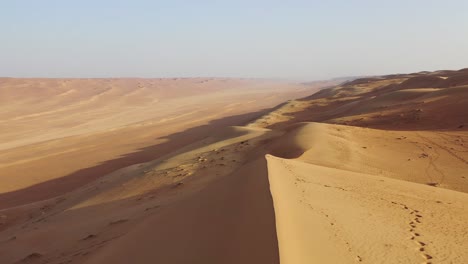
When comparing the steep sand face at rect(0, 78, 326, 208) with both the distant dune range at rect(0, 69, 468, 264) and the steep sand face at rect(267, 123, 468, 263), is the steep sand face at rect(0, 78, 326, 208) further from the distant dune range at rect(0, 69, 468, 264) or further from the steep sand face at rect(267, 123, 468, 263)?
the steep sand face at rect(267, 123, 468, 263)

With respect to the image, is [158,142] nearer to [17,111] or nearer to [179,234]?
[179,234]

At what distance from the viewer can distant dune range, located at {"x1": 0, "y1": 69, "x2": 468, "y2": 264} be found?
486 cm

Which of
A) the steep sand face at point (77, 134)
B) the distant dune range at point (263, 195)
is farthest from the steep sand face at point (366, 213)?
the steep sand face at point (77, 134)

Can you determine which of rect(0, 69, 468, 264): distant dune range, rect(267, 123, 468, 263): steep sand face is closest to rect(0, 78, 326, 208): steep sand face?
rect(0, 69, 468, 264): distant dune range

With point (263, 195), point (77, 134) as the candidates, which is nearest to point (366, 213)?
point (263, 195)

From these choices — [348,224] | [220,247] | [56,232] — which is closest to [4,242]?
[56,232]

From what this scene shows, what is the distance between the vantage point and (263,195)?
19.5ft

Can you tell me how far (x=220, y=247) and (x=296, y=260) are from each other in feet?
3.04

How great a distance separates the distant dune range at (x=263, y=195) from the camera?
15.9ft

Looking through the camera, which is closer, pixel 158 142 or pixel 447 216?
pixel 447 216

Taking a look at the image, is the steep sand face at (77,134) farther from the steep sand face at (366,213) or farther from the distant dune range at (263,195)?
the steep sand face at (366,213)

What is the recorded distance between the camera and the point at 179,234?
17.7 ft

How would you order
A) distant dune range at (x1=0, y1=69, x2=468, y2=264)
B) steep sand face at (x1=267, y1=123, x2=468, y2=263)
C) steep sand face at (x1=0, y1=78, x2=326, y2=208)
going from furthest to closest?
steep sand face at (x1=0, y1=78, x2=326, y2=208) → distant dune range at (x1=0, y1=69, x2=468, y2=264) → steep sand face at (x1=267, y1=123, x2=468, y2=263)

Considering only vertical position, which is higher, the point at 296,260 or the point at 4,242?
the point at 296,260
